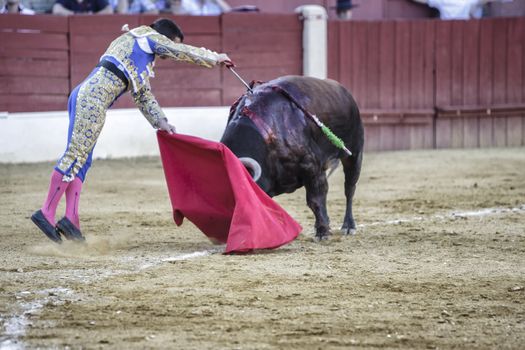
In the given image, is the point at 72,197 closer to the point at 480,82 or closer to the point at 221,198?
the point at 221,198

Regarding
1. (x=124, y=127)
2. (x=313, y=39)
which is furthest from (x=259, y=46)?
(x=124, y=127)

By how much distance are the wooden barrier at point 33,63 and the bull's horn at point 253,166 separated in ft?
16.7

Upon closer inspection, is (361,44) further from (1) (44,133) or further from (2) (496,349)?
(2) (496,349)

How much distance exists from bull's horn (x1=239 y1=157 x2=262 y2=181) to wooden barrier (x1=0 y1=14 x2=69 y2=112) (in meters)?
5.09

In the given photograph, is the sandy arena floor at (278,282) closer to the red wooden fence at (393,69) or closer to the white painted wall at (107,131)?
the white painted wall at (107,131)

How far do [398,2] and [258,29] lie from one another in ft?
9.03

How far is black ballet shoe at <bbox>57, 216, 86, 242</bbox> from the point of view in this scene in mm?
5414

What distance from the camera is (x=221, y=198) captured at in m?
5.61

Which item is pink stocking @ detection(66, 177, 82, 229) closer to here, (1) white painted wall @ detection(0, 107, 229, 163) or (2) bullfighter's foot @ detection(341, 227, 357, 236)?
(2) bullfighter's foot @ detection(341, 227, 357, 236)

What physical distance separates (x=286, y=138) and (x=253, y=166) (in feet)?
0.85

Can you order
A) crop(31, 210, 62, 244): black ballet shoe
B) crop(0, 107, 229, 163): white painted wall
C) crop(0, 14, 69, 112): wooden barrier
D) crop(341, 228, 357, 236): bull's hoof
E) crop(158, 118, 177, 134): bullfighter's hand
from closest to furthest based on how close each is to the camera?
crop(31, 210, 62, 244): black ballet shoe < crop(158, 118, 177, 134): bullfighter's hand < crop(341, 228, 357, 236): bull's hoof < crop(0, 107, 229, 163): white painted wall < crop(0, 14, 69, 112): wooden barrier

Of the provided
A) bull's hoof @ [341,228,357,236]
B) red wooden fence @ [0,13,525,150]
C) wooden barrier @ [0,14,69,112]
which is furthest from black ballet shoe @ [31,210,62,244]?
red wooden fence @ [0,13,525,150]

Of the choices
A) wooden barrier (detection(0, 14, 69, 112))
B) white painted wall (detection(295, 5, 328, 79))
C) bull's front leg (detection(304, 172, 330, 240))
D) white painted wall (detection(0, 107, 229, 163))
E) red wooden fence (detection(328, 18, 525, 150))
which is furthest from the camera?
red wooden fence (detection(328, 18, 525, 150))

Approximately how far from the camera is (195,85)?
36.5 ft
